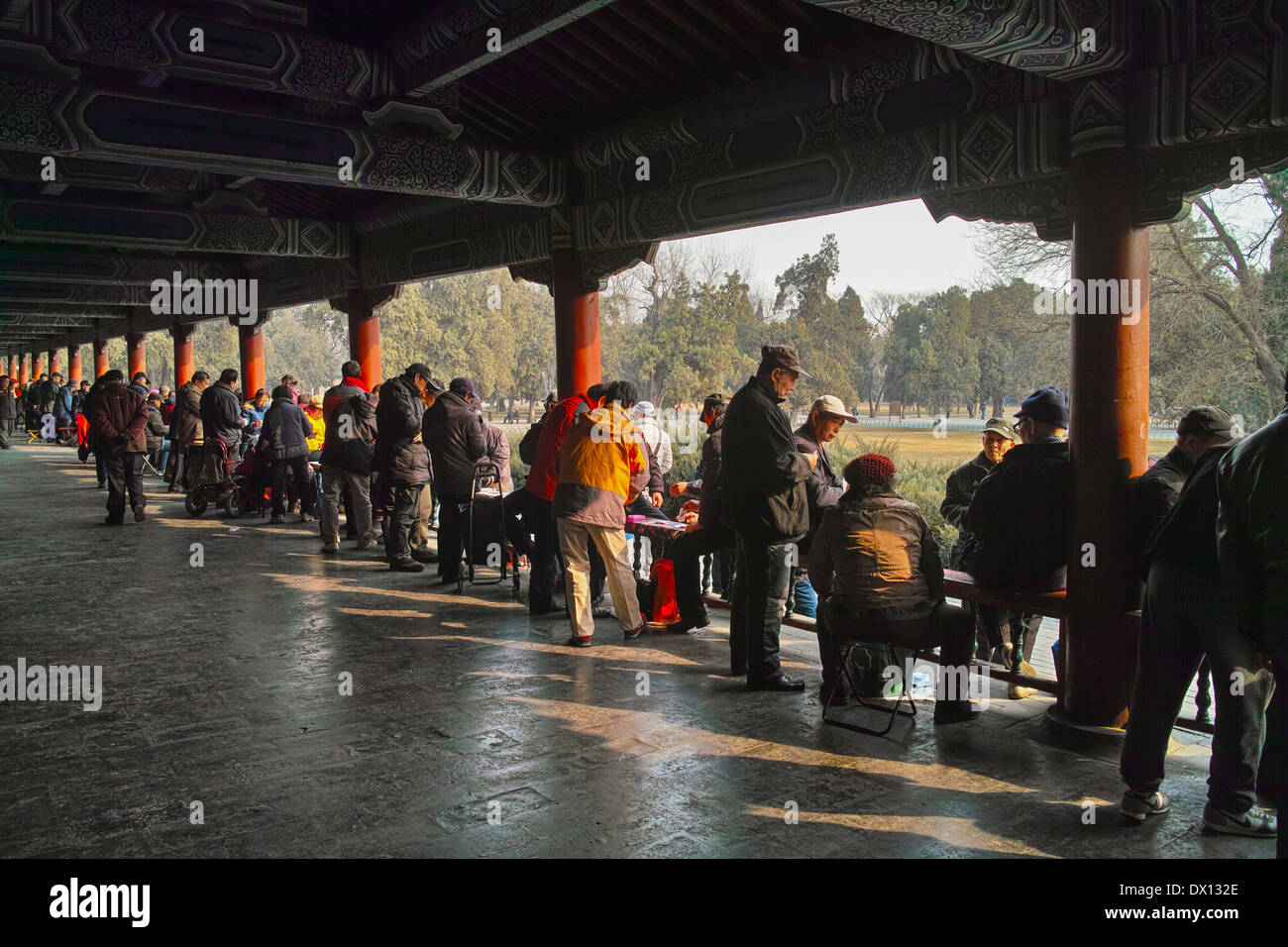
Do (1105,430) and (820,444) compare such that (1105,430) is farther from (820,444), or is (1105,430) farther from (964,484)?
(964,484)

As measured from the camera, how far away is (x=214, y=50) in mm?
5586

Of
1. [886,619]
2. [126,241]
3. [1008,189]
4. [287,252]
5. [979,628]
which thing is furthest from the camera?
[287,252]

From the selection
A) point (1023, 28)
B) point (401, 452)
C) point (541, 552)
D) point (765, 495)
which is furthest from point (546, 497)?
point (1023, 28)

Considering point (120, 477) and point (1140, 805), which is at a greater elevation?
point (120, 477)

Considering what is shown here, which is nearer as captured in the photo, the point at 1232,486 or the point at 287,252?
the point at 1232,486

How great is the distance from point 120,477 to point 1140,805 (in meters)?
11.6

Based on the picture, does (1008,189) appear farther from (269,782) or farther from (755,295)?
(755,295)

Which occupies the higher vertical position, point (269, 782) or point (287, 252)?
point (287, 252)

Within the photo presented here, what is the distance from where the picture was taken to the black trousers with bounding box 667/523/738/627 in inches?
239

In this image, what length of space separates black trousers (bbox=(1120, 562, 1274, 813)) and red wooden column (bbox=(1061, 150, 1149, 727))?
2.74 feet

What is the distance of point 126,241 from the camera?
9977 mm
